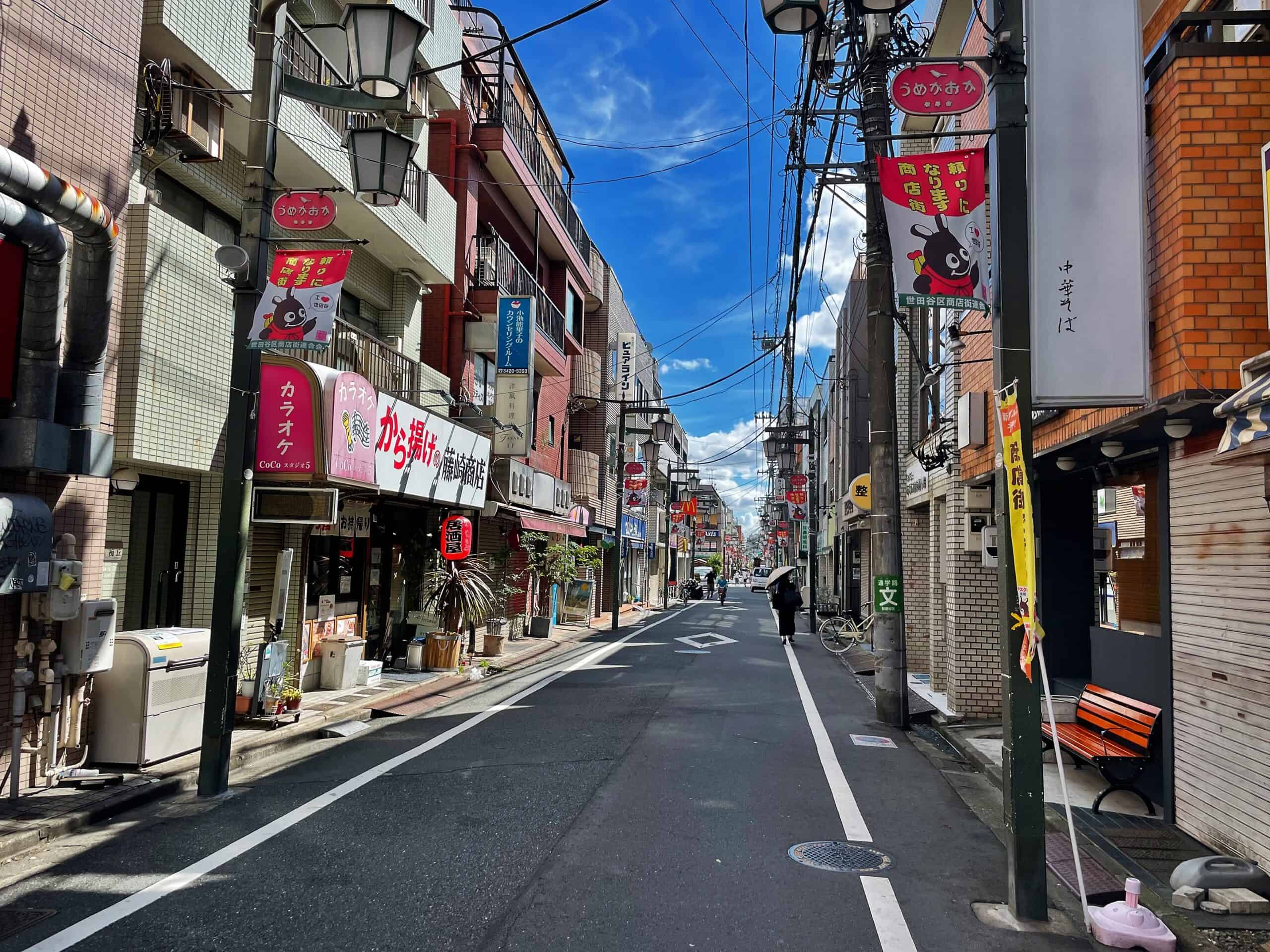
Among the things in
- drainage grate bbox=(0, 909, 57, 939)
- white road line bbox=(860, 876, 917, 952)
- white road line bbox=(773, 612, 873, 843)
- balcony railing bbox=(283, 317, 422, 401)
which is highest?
balcony railing bbox=(283, 317, 422, 401)

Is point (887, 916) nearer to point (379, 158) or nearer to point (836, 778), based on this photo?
point (836, 778)

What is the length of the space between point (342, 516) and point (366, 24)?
807 centimetres

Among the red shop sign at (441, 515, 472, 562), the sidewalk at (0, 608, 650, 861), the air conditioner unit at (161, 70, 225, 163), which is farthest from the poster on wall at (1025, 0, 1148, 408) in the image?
the red shop sign at (441, 515, 472, 562)

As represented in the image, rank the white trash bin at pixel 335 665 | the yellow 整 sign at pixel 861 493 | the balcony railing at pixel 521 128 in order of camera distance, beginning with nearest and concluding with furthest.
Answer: the white trash bin at pixel 335 665 → the yellow 整 sign at pixel 861 493 → the balcony railing at pixel 521 128

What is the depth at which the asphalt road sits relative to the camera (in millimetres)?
4816

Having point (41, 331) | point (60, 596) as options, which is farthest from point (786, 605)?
point (41, 331)

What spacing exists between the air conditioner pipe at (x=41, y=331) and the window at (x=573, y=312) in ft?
72.9

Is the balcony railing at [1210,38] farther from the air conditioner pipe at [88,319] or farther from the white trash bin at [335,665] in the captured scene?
the white trash bin at [335,665]

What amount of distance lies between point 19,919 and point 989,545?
10.4m

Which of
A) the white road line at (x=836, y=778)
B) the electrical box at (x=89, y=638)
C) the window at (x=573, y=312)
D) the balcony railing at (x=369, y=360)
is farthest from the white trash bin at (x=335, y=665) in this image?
the window at (x=573, y=312)

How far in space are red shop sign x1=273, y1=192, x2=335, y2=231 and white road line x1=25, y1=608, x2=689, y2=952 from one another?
5.58 meters

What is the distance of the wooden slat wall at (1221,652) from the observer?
5758 millimetres

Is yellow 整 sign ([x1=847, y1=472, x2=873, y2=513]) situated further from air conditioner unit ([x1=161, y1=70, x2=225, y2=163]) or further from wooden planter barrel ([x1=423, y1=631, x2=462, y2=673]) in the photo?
air conditioner unit ([x1=161, y1=70, x2=225, y2=163])

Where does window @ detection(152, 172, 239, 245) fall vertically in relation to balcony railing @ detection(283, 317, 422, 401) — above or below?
above
